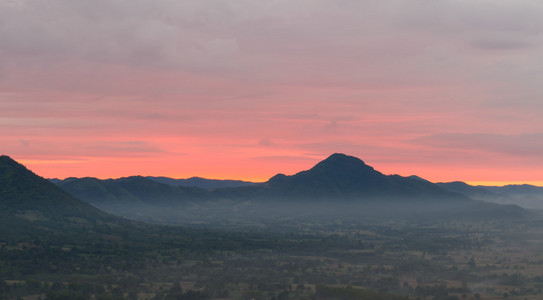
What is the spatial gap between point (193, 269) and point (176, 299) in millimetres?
51922

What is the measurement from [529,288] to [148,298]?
300 feet

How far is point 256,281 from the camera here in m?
164

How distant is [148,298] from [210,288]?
18032mm

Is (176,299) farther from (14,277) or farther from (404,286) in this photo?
(404,286)

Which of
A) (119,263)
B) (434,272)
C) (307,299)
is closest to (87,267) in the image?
(119,263)

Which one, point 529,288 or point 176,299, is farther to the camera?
point 529,288

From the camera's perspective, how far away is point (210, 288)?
149625mm

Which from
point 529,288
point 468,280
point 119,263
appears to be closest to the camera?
point 529,288

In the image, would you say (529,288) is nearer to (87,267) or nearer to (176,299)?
(176,299)

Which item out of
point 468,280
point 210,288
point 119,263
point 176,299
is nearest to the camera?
point 176,299

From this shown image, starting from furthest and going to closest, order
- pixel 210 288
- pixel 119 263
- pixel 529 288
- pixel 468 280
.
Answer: pixel 119 263 → pixel 468 280 → pixel 529 288 → pixel 210 288

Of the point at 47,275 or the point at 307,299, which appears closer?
the point at 307,299

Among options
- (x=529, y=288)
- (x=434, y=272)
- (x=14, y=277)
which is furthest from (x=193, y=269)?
(x=529, y=288)

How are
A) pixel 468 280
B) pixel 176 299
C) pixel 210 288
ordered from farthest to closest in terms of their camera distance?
pixel 468 280, pixel 210 288, pixel 176 299
